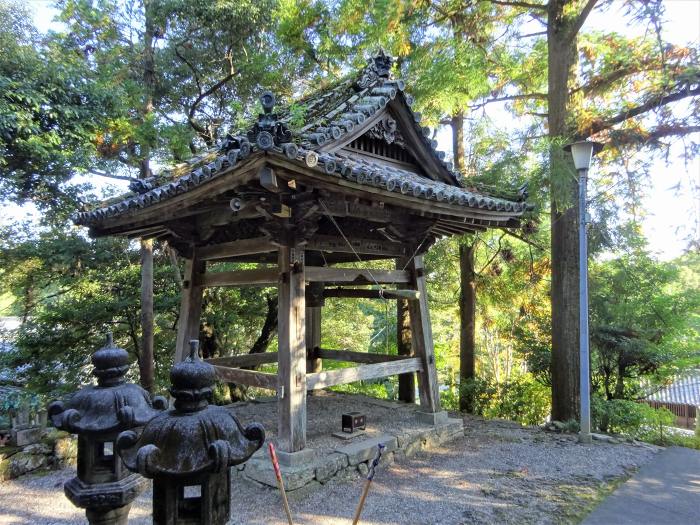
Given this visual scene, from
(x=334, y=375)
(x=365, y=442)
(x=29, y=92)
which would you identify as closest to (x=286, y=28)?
(x=29, y=92)

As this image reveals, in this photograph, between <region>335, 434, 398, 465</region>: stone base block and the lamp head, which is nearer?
<region>335, 434, 398, 465</region>: stone base block

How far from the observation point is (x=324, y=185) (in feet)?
13.2

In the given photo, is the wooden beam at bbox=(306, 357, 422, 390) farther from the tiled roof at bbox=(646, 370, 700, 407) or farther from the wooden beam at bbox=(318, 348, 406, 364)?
the tiled roof at bbox=(646, 370, 700, 407)

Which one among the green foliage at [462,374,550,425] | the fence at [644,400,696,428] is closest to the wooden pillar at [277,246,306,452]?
the green foliage at [462,374,550,425]

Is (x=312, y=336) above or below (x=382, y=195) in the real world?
below

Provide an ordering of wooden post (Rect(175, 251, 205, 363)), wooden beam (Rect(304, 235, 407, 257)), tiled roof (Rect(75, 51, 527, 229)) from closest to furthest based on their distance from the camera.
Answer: tiled roof (Rect(75, 51, 527, 229))
wooden beam (Rect(304, 235, 407, 257))
wooden post (Rect(175, 251, 205, 363))

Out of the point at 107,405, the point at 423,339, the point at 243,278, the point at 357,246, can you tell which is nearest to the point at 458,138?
the point at 357,246

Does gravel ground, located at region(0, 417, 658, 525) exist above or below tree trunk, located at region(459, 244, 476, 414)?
below

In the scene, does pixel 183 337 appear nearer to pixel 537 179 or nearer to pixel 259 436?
pixel 259 436

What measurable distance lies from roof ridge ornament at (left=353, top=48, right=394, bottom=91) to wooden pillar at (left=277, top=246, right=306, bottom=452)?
2.64 metres

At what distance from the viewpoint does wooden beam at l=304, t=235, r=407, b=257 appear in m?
5.39

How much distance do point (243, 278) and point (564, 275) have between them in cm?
515

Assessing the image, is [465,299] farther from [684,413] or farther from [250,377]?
[684,413]

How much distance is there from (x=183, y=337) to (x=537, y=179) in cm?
604
